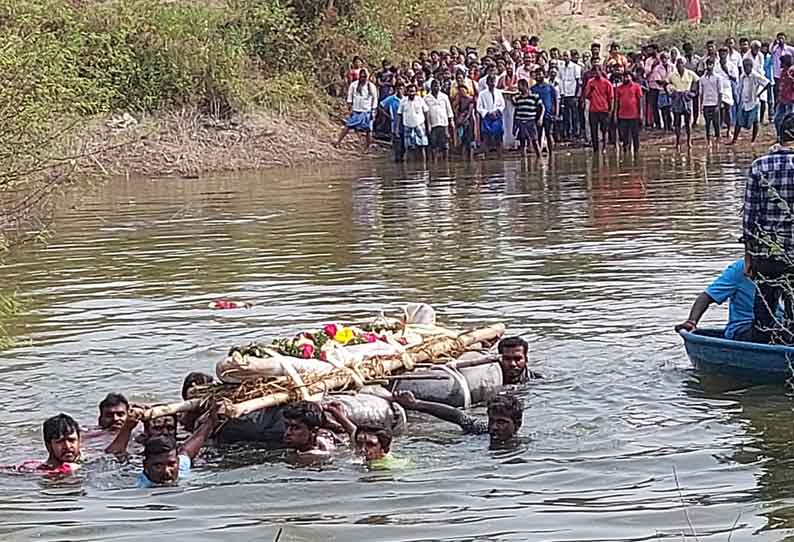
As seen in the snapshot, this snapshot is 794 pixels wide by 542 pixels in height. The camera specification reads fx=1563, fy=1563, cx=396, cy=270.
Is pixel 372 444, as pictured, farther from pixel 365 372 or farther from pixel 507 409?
pixel 365 372

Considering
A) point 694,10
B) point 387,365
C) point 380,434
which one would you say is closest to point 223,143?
point 694,10

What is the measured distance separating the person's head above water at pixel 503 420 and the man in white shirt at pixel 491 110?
21.1 metres

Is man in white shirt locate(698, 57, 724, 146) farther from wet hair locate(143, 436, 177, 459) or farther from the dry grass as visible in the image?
wet hair locate(143, 436, 177, 459)

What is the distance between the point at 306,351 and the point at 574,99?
21.3 meters

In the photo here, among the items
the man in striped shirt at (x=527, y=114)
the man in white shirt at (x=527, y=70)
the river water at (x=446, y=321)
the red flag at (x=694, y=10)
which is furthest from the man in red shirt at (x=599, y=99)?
the red flag at (x=694, y=10)

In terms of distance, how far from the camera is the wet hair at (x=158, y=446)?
339 inches

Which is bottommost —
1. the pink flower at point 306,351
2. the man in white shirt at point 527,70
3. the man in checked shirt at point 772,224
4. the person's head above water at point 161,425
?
the person's head above water at point 161,425

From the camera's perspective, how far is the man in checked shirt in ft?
32.5

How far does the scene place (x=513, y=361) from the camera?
10.7m

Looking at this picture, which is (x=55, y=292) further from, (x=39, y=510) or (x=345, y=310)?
(x=39, y=510)

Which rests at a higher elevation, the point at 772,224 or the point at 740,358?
the point at 772,224

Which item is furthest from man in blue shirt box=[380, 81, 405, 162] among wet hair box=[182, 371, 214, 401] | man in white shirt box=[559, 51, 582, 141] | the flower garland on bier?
wet hair box=[182, 371, 214, 401]

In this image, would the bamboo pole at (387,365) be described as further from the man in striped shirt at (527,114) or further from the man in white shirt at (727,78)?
the man in white shirt at (727,78)

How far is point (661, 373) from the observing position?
11.1 metres
